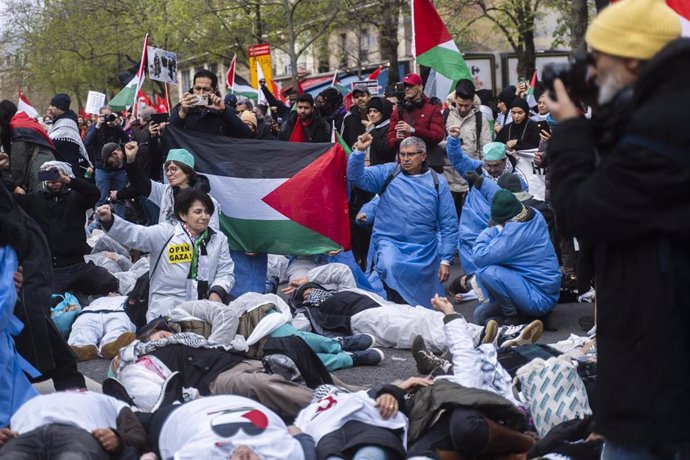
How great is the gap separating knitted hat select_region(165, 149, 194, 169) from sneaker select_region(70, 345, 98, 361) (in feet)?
5.86

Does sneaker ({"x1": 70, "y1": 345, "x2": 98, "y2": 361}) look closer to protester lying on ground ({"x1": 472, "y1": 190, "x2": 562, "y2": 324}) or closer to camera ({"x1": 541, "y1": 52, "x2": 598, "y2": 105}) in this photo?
protester lying on ground ({"x1": 472, "y1": 190, "x2": 562, "y2": 324})

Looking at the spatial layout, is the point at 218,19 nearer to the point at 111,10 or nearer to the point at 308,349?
the point at 111,10

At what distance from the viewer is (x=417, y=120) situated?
11.3 meters

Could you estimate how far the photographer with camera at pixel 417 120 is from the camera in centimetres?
1119

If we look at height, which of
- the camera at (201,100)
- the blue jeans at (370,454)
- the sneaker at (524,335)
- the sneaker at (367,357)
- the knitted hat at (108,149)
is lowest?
the sneaker at (367,357)

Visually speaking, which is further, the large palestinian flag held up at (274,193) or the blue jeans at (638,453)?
the large palestinian flag held up at (274,193)

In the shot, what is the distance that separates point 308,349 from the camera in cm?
659

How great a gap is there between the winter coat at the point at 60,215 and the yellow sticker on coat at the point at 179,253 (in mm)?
1279

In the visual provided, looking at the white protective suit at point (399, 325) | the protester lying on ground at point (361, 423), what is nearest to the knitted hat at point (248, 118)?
the white protective suit at point (399, 325)

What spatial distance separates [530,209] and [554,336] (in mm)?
1075

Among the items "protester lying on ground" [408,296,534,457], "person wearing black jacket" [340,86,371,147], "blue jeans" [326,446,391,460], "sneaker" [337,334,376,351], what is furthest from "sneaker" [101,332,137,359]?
"person wearing black jacket" [340,86,371,147]

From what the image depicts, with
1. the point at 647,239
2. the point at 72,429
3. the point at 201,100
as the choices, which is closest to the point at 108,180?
the point at 201,100

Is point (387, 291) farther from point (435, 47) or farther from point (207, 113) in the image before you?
point (435, 47)

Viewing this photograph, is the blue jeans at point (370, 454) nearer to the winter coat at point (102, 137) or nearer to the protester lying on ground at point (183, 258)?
the protester lying on ground at point (183, 258)
